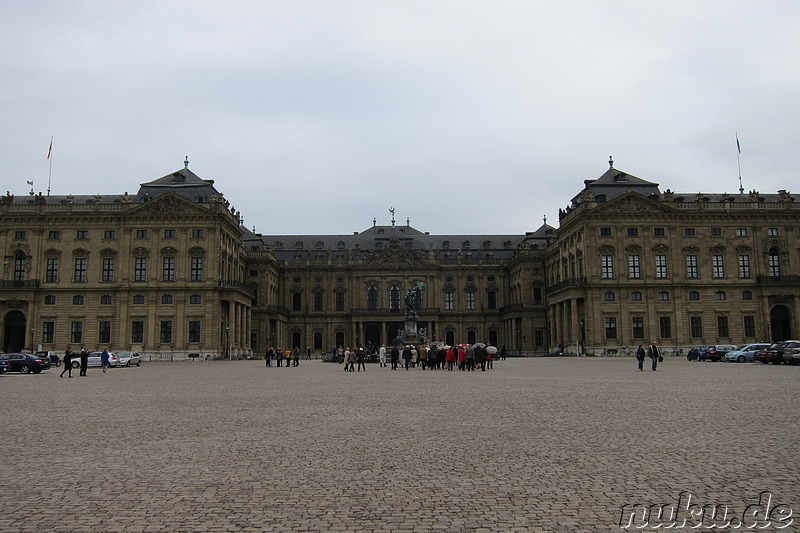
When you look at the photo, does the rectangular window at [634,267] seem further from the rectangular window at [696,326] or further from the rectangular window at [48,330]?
the rectangular window at [48,330]

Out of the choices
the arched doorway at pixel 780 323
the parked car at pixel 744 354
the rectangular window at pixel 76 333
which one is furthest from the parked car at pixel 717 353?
the rectangular window at pixel 76 333

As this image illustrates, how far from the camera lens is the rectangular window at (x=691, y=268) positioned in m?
70.1

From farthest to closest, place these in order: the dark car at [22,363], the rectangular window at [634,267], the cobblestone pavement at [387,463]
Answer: the rectangular window at [634,267] < the dark car at [22,363] < the cobblestone pavement at [387,463]

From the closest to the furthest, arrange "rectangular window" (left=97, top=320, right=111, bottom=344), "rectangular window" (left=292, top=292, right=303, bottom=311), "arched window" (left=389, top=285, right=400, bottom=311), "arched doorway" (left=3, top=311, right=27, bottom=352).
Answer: "rectangular window" (left=97, top=320, right=111, bottom=344) → "arched doorway" (left=3, top=311, right=27, bottom=352) → "arched window" (left=389, top=285, right=400, bottom=311) → "rectangular window" (left=292, top=292, right=303, bottom=311)

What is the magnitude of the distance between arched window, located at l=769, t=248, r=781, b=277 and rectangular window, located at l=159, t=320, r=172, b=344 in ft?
207

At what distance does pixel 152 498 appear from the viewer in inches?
318

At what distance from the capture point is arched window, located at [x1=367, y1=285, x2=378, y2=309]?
10150cm

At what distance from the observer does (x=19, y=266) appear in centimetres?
7144

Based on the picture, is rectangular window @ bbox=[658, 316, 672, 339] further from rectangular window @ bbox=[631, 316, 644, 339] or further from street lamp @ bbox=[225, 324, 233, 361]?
street lamp @ bbox=[225, 324, 233, 361]

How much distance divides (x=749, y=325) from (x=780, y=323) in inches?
174

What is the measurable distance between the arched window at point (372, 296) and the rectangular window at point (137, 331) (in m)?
38.6

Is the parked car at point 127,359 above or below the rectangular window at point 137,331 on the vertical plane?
below

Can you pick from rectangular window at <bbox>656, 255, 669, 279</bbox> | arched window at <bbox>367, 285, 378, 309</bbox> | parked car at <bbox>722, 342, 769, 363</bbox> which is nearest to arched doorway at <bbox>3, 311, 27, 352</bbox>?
arched window at <bbox>367, 285, 378, 309</bbox>

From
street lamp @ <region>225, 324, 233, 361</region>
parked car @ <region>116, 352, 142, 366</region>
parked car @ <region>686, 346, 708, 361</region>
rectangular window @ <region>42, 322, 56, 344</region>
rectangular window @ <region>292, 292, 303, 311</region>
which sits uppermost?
rectangular window @ <region>292, 292, 303, 311</region>
